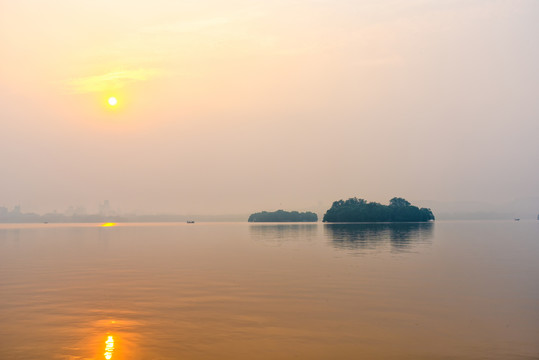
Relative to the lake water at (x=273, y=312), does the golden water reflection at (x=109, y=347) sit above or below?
above

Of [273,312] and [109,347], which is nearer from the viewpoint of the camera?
[109,347]

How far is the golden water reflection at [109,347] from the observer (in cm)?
2006

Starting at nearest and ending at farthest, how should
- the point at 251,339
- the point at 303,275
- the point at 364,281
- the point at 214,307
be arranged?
the point at 251,339, the point at 214,307, the point at 364,281, the point at 303,275

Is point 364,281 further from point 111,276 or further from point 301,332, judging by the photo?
point 111,276

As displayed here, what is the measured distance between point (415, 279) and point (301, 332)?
21.4 meters

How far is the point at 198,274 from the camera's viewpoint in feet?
155

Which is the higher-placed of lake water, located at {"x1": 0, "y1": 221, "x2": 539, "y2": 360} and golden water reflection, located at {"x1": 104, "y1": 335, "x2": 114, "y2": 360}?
golden water reflection, located at {"x1": 104, "y1": 335, "x2": 114, "y2": 360}

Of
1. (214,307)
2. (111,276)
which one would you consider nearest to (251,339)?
(214,307)

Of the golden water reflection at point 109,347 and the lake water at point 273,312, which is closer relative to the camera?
the golden water reflection at point 109,347

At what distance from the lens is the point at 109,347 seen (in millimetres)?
21219

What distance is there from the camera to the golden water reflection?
65.8 feet

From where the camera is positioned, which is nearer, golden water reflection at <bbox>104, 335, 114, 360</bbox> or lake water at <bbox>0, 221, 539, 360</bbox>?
golden water reflection at <bbox>104, 335, 114, 360</bbox>

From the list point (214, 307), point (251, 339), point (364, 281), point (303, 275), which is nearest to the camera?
point (251, 339)

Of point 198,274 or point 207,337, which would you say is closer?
point 207,337
